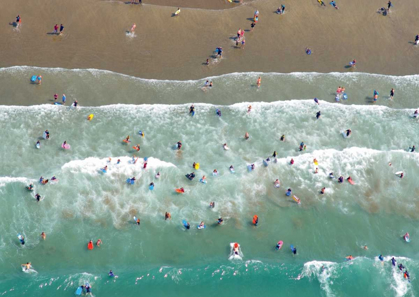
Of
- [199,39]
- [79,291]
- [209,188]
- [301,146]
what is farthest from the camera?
[199,39]

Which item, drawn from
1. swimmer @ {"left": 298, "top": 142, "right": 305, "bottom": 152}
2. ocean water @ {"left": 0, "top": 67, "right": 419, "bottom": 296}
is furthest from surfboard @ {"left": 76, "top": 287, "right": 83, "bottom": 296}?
swimmer @ {"left": 298, "top": 142, "right": 305, "bottom": 152}

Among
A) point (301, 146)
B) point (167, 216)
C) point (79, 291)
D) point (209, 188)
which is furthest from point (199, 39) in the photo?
point (79, 291)

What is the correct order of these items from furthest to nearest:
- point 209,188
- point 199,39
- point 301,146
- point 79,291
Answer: point 199,39
point 301,146
point 209,188
point 79,291

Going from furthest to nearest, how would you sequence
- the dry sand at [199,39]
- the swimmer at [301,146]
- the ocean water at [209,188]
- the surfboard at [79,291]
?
the dry sand at [199,39]
the swimmer at [301,146]
the ocean water at [209,188]
the surfboard at [79,291]

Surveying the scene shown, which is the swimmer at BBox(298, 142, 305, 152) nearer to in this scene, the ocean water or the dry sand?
the ocean water

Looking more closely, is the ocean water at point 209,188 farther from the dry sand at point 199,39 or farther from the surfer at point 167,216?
the dry sand at point 199,39

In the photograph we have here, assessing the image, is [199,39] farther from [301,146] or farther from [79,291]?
[79,291]

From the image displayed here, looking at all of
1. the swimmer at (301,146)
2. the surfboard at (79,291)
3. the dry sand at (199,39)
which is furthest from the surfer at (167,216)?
the dry sand at (199,39)

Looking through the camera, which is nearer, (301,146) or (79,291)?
(79,291)
